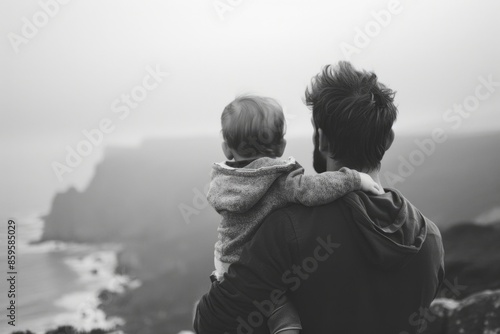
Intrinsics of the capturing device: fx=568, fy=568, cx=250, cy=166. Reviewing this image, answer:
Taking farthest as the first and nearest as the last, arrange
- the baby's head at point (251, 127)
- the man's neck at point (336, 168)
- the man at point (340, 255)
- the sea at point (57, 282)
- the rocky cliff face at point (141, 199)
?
1. the rocky cliff face at point (141, 199)
2. the sea at point (57, 282)
3. the baby's head at point (251, 127)
4. the man's neck at point (336, 168)
5. the man at point (340, 255)

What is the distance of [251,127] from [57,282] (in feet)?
4.93

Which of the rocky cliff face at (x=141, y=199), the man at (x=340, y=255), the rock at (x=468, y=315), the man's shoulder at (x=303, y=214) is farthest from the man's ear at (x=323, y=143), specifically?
the rock at (x=468, y=315)

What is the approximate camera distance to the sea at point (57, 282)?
2.28 meters

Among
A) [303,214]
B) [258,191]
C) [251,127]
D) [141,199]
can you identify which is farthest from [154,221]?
[303,214]

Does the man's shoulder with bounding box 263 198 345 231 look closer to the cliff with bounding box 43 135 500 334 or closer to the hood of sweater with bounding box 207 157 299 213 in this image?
the hood of sweater with bounding box 207 157 299 213

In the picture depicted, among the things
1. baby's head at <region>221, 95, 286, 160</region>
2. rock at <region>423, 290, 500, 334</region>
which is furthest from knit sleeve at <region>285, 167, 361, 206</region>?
rock at <region>423, 290, 500, 334</region>

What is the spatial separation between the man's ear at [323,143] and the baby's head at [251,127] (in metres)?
0.20

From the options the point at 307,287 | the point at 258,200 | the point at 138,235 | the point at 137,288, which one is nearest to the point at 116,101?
the point at 138,235

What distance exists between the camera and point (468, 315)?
2.70 metres

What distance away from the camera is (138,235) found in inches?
98.0

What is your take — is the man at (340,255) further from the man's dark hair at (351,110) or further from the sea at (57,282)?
the sea at (57,282)

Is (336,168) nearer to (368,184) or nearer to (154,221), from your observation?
(368,184)

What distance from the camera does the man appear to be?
37.1 inches

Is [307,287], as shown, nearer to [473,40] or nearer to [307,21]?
[307,21]
